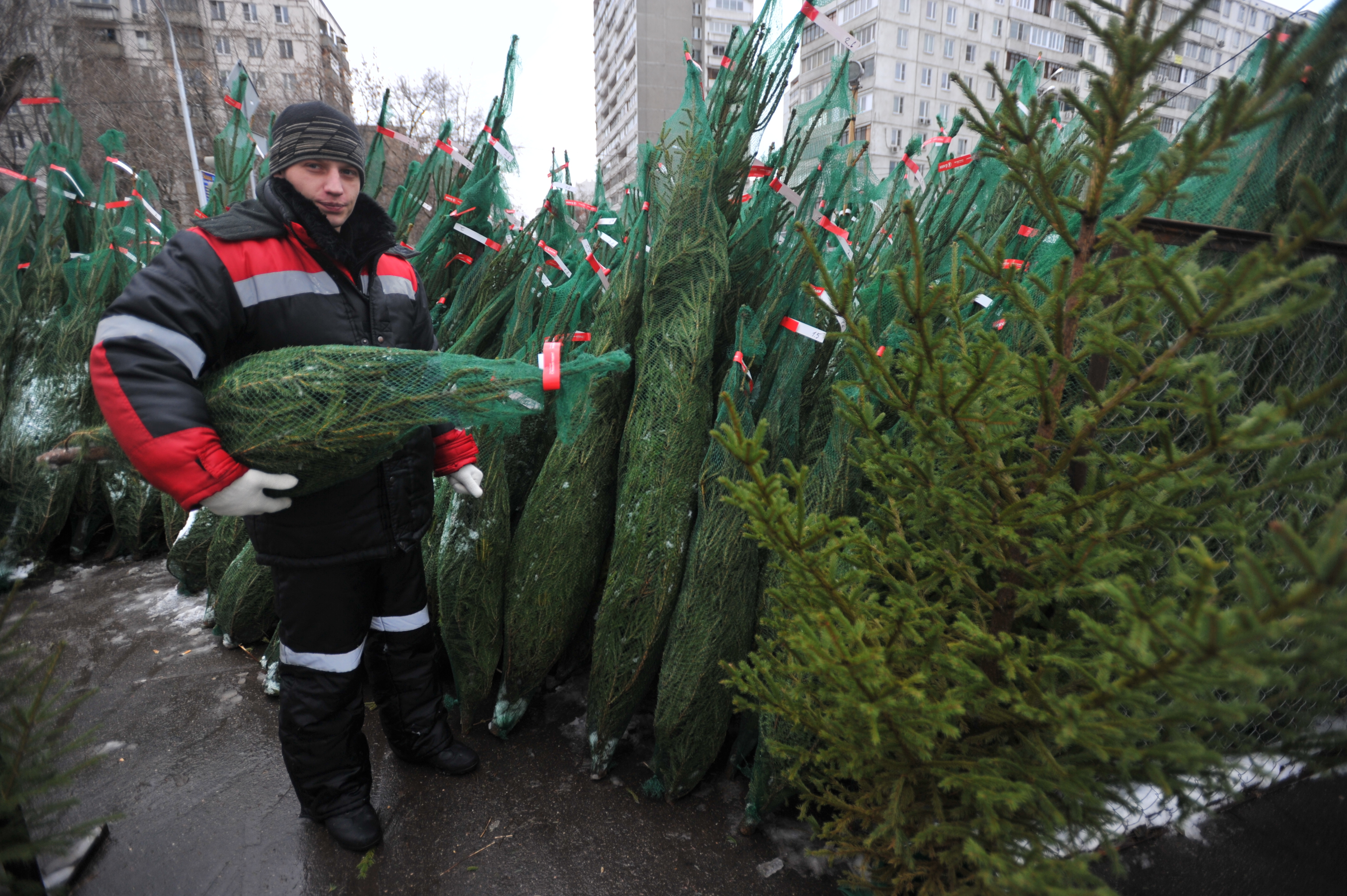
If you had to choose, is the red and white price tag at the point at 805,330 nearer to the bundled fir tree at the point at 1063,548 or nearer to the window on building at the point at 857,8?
the bundled fir tree at the point at 1063,548

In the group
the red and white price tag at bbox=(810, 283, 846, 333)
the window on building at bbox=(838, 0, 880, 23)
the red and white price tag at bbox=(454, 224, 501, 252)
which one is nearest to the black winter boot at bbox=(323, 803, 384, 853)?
the red and white price tag at bbox=(810, 283, 846, 333)

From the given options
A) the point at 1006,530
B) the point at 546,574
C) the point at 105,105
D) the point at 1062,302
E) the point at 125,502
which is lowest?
the point at 125,502

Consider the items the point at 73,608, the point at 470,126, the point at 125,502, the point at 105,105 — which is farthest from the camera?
the point at 470,126

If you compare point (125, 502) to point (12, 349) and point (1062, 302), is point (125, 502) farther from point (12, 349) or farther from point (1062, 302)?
point (1062, 302)

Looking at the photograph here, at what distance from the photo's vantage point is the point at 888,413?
2.08m

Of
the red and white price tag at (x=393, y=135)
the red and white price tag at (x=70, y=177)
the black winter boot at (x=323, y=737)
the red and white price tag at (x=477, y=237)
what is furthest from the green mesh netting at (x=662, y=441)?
the red and white price tag at (x=70, y=177)

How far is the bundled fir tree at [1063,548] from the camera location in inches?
34.6

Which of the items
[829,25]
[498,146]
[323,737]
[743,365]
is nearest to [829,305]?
[743,365]

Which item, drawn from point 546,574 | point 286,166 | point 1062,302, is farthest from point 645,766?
point 286,166

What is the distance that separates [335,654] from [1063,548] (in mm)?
2148

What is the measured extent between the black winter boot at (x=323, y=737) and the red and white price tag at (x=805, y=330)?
196 centimetres

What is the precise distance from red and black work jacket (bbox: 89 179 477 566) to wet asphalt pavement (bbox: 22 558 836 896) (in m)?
0.99

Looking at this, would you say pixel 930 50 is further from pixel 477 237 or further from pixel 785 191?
pixel 785 191

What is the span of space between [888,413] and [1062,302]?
92 centimetres
